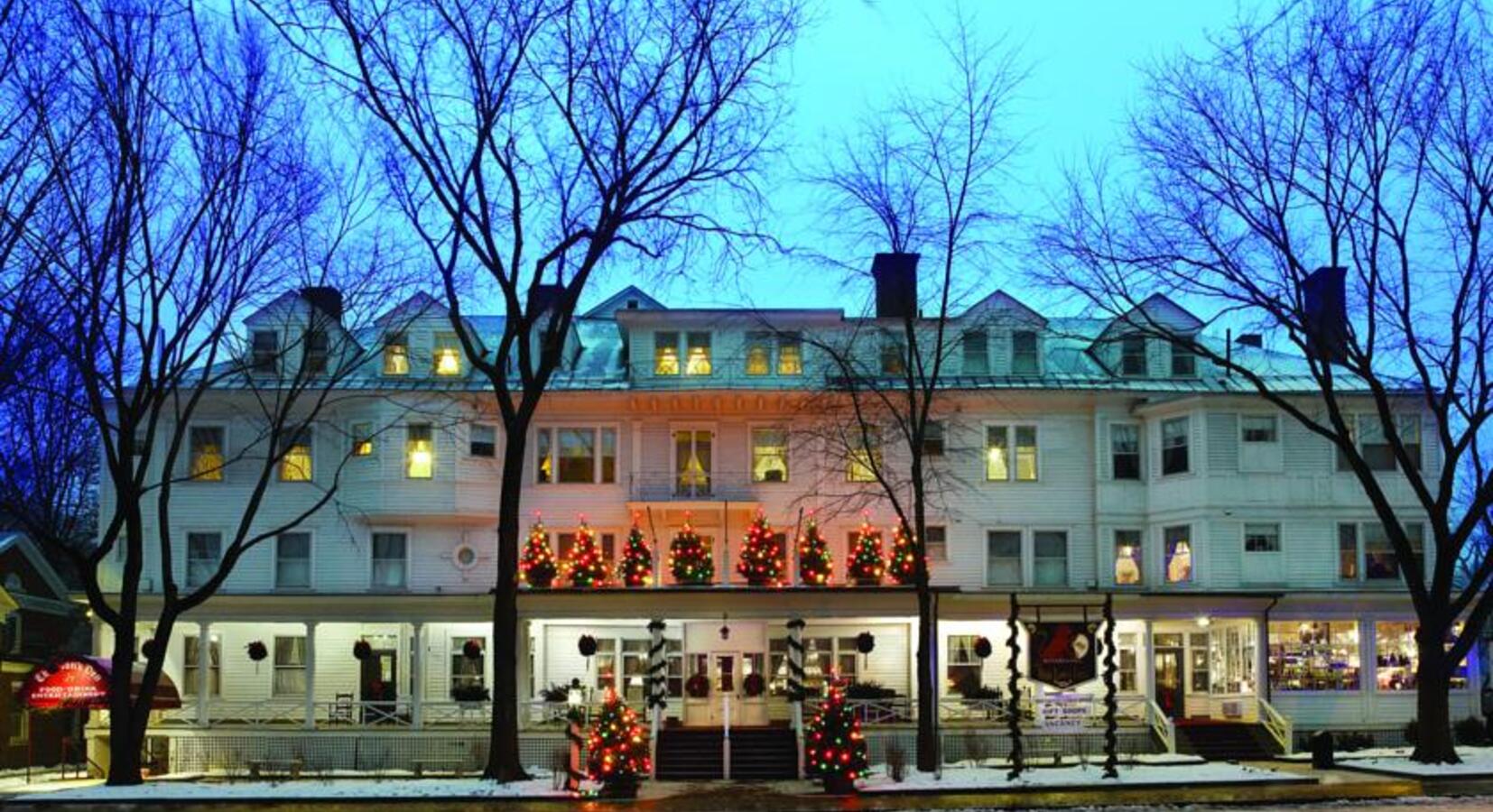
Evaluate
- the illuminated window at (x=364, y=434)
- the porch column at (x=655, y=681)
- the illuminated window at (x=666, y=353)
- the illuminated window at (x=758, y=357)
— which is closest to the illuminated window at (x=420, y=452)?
the illuminated window at (x=364, y=434)

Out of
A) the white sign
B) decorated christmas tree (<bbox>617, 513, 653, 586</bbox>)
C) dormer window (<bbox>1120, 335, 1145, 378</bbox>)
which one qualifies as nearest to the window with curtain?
decorated christmas tree (<bbox>617, 513, 653, 586</bbox>)

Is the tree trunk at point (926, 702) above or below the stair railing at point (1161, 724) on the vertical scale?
above

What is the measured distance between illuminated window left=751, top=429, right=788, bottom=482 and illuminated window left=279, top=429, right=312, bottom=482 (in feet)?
39.3

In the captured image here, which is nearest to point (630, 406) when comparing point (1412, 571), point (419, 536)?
point (419, 536)

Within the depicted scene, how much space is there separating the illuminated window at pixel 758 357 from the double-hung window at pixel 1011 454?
622cm

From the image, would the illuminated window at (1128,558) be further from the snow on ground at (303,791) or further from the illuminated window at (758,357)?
the snow on ground at (303,791)

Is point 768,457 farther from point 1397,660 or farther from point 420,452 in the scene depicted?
point 1397,660

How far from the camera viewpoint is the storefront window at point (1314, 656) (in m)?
41.6

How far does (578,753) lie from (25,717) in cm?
1989

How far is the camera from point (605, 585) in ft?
132

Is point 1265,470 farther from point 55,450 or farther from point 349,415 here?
point 55,450

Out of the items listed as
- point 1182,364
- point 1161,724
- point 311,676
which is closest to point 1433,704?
point 1161,724

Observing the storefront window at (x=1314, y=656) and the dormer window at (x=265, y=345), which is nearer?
the storefront window at (x=1314, y=656)

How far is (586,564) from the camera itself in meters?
40.0
